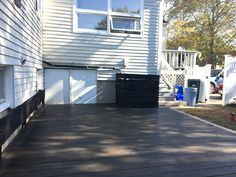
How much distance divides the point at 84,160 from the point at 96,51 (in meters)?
6.36

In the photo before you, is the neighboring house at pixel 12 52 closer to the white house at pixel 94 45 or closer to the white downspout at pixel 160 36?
the white house at pixel 94 45

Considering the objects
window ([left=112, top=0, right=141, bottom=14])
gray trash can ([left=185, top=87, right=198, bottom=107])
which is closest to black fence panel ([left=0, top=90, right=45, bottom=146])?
window ([left=112, top=0, right=141, bottom=14])

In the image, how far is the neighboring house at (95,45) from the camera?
30.5 feet

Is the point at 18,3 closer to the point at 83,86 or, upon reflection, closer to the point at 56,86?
the point at 56,86

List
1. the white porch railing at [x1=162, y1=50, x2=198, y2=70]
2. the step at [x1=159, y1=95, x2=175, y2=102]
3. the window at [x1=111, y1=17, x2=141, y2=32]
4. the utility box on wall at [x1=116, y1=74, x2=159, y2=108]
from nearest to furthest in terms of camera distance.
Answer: the utility box on wall at [x1=116, y1=74, x2=159, y2=108]
the window at [x1=111, y1=17, x2=141, y2=32]
the step at [x1=159, y1=95, x2=175, y2=102]
the white porch railing at [x1=162, y1=50, x2=198, y2=70]

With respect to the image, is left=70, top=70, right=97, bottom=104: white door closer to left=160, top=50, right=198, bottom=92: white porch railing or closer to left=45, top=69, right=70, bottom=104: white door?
left=45, top=69, right=70, bottom=104: white door

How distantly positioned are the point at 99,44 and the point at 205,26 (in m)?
17.9

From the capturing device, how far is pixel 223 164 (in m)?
3.76

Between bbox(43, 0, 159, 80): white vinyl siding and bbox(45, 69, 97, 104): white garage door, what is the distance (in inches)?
14.3

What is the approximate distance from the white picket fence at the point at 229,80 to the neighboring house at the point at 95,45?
2.68 metres

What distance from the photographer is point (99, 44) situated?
9.64 metres

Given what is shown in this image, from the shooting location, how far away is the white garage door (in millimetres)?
9398

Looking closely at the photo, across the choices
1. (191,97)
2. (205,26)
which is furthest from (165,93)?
(205,26)

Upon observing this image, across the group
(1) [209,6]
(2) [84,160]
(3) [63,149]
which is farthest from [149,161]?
(1) [209,6]
